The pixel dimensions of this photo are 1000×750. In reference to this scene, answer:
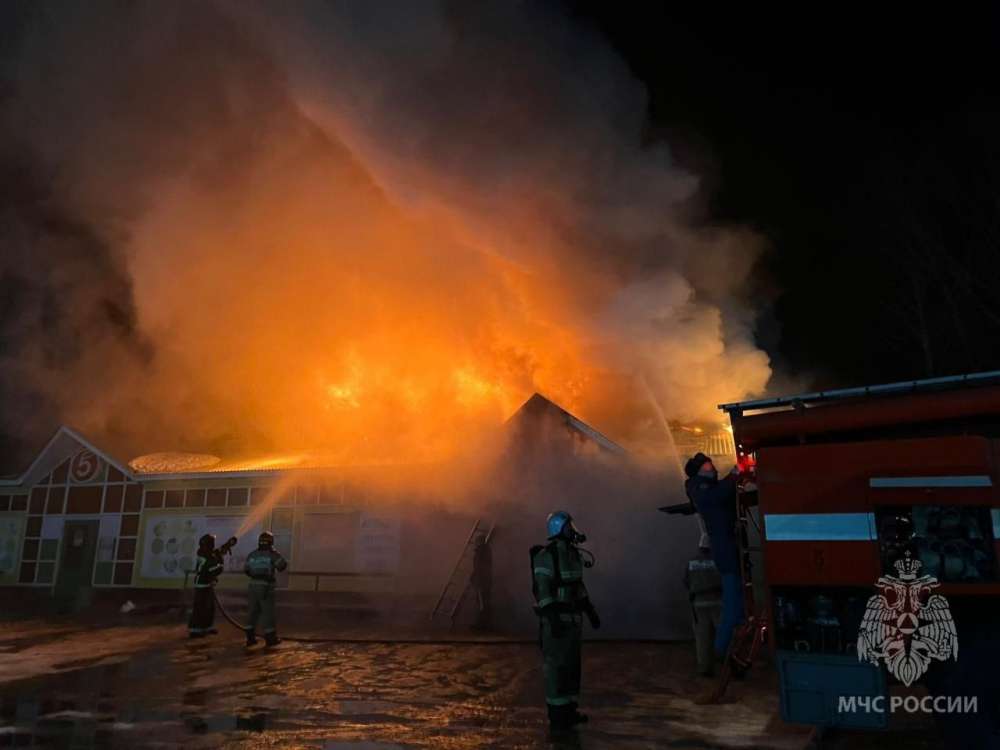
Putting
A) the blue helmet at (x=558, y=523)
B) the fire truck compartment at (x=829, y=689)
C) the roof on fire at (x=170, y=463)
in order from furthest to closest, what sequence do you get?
1. the roof on fire at (x=170, y=463)
2. the blue helmet at (x=558, y=523)
3. the fire truck compartment at (x=829, y=689)

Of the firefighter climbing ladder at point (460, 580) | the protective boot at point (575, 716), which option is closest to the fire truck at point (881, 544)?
the protective boot at point (575, 716)

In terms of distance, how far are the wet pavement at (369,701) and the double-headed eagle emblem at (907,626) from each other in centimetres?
113

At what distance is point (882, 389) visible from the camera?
4449 mm

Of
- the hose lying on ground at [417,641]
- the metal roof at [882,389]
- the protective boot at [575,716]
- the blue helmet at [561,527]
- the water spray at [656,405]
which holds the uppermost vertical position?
the water spray at [656,405]

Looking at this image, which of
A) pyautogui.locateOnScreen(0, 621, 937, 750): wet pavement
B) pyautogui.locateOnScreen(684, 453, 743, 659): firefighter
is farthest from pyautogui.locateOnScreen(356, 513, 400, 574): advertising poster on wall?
pyautogui.locateOnScreen(684, 453, 743, 659): firefighter

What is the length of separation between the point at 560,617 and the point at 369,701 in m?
2.19

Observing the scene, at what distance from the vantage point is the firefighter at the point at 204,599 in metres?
11.1

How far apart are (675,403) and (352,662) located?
1028 centimetres

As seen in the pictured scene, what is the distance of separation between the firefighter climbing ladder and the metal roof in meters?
7.16

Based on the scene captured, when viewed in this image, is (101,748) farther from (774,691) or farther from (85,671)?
(774,691)

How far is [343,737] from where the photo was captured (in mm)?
5055

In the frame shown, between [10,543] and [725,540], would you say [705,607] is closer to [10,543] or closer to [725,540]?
[725,540]

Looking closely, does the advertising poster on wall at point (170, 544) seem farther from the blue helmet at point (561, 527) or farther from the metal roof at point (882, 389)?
the metal roof at point (882, 389)

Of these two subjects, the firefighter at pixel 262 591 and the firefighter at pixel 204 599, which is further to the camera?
→ the firefighter at pixel 204 599
